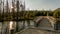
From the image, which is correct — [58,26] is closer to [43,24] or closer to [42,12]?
[43,24]

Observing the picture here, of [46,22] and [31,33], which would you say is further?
[46,22]

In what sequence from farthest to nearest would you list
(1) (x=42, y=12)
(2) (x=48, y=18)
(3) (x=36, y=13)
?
1. (3) (x=36, y=13)
2. (1) (x=42, y=12)
3. (2) (x=48, y=18)

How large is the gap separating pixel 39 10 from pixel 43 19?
2827 millimetres

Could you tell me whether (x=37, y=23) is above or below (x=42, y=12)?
below

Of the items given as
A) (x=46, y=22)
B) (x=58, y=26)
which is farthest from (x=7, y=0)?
(x=58, y=26)

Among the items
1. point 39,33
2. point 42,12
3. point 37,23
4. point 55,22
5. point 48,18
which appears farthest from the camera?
point 42,12

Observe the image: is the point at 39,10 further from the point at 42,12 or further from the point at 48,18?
the point at 48,18

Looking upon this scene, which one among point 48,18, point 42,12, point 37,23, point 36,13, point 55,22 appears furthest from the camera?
point 36,13

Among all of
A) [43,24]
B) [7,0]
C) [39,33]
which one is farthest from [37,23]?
[39,33]

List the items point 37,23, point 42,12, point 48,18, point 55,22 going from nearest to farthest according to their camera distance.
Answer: point 55,22 < point 48,18 < point 37,23 < point 42,12

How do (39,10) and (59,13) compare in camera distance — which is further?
(39,10)

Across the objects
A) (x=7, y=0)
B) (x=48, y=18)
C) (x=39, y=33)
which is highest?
(x=7, y=0)

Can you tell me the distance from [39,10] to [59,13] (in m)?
2.58

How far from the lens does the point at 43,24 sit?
702cm
